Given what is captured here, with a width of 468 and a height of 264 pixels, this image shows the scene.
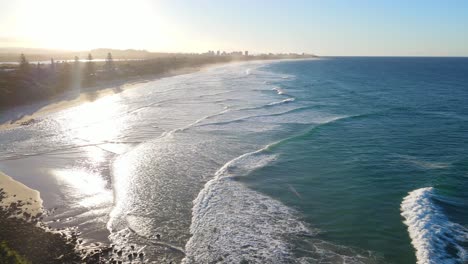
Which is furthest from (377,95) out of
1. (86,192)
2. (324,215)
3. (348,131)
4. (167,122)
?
(86,192)

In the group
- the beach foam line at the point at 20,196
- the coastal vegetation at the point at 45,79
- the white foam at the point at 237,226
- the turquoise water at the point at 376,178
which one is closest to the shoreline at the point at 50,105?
the coastal vegetation at the point at 45,79

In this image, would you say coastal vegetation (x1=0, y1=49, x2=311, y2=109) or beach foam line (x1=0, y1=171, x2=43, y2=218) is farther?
coastal vegetation (x1=0, y1=49, x2=311, y2=109)

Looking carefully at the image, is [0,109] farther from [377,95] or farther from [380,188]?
[377,95]

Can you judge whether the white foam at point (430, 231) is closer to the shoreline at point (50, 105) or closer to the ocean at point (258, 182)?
the ocean at point (258, 182)

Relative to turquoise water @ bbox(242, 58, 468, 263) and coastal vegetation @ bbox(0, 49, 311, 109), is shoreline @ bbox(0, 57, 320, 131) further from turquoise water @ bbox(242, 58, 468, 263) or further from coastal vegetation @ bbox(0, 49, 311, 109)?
turquoise water @ bbox(242, 58, 468, 263)

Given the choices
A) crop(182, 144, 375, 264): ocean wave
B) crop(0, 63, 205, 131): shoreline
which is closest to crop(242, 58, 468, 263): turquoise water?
crop(182, 144, 375, 264): ocean wave

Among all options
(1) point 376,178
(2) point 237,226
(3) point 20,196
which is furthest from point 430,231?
(3) point 20,196
